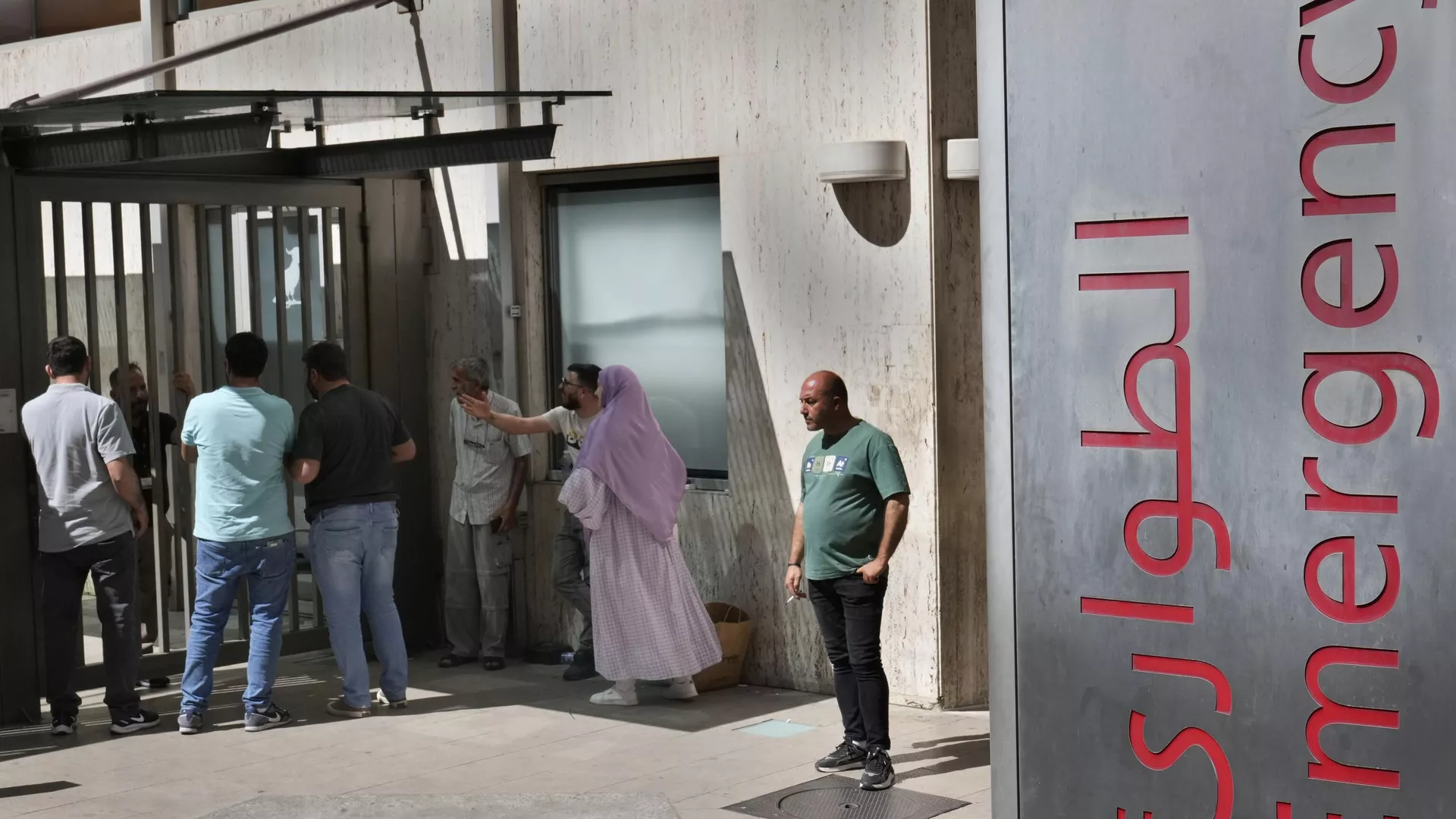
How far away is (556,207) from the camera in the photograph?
9.50 m

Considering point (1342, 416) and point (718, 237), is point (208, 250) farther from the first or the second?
point (1342, 416)

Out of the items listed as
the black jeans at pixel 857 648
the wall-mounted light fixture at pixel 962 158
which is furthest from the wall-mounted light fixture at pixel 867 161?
the black jeans at pixel 857 648

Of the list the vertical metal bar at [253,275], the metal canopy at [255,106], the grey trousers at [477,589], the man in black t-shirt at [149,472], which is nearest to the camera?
the metal canopy at [255,106]

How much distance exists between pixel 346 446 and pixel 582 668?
190 cm

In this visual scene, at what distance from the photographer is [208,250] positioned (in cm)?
888

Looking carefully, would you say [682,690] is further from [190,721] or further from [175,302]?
[175,302]

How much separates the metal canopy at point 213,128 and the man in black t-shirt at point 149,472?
3.73 feet

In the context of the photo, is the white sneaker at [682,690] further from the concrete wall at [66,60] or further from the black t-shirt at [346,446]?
the concrete wall at [66,60]

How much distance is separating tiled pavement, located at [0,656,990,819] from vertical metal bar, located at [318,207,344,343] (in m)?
2.18

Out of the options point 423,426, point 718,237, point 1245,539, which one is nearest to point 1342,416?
point 1245,539

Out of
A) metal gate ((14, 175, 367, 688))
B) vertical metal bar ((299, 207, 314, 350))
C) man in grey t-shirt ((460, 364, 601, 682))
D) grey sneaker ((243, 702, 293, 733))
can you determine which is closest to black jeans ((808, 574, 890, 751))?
man in grey t-shirt ((460, 364, 601, 682))

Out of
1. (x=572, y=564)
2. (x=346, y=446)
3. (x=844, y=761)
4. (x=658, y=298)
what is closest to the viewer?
(x=844, y=761)

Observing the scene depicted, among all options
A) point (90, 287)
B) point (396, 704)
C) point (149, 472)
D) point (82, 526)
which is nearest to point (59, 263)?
Answer: point (90, 287)

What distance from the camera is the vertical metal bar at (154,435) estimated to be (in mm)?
8594
